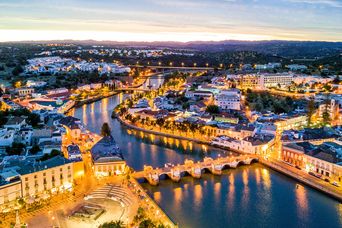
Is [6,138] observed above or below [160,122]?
above

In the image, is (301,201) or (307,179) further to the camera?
(307,179)

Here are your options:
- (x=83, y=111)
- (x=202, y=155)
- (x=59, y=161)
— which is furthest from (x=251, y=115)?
(x=59, y=161)

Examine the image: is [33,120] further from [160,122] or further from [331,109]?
[331,109]

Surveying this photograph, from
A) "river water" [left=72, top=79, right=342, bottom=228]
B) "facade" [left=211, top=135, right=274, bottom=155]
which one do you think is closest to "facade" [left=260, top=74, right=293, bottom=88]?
"facade" [left=211, top=135, right=274, bottom=155]

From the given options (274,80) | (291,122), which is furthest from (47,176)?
(274,80)

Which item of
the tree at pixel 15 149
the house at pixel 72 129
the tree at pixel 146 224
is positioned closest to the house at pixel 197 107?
the house at pixel 72 129

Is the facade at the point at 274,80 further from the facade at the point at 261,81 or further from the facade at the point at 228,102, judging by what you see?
the facade at the point at 228,102

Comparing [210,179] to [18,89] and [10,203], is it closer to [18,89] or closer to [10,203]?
[10,203]

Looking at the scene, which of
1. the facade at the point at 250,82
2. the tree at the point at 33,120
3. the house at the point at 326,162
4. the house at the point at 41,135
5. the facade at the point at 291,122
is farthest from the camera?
the facade at the point at 250,82
